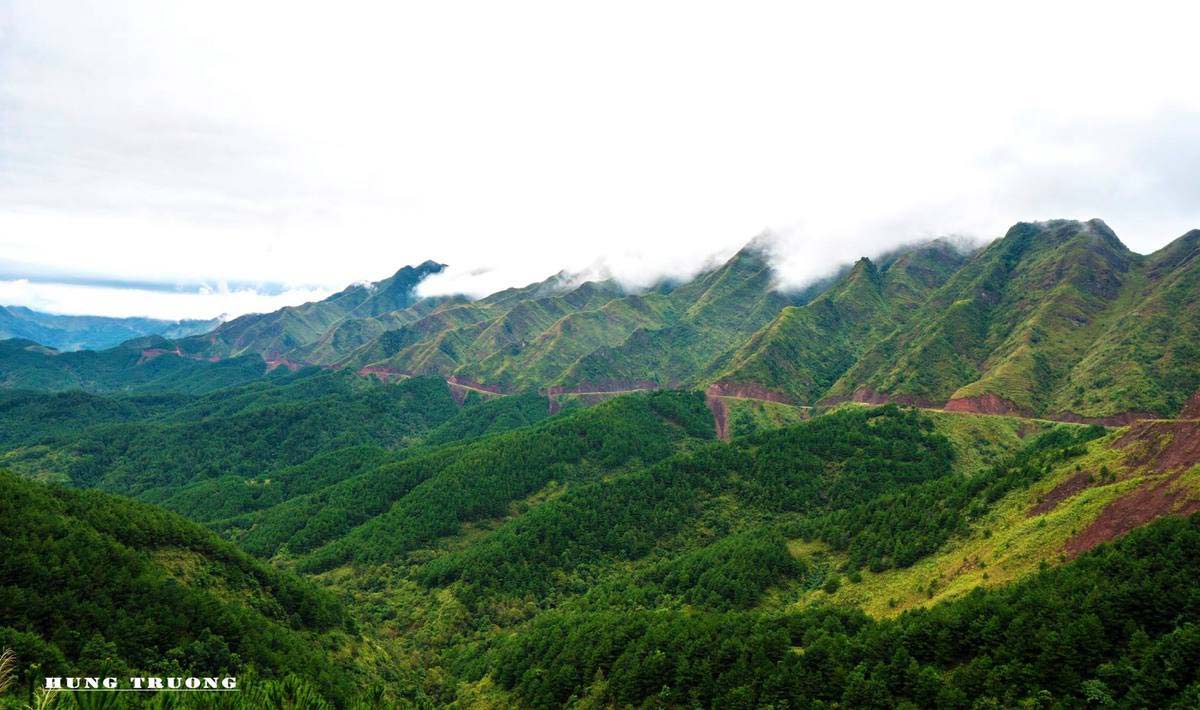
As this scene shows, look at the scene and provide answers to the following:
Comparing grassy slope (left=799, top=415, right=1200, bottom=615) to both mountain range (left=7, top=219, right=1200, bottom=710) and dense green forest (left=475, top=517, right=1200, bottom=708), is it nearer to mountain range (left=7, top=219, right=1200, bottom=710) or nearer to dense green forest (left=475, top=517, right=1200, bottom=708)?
mountain range (left=7, top=219, right=1200, bottom=710)

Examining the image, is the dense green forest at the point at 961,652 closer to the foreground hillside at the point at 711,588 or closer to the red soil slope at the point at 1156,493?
the foreground hillside at the point at 711,588

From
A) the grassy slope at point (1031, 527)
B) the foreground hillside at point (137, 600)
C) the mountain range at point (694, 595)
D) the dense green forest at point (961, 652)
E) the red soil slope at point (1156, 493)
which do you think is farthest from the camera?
the grassy slope at point (1031, 527)

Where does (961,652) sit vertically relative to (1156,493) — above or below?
below

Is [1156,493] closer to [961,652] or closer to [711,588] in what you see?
[961,652]

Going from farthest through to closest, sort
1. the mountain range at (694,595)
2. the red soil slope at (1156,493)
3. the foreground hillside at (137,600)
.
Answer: the red soil slope at (1156,493)
the foreground hillside at (137,600)
the mountain range at (694,595)

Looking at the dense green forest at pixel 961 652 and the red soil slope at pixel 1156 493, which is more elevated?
the red soil slope at pixel 1156 493

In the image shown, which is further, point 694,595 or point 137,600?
point 694,595

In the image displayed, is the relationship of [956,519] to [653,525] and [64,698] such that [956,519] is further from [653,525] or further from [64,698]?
[64,698]

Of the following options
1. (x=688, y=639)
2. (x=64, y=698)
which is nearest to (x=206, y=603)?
(x=64, y=698)

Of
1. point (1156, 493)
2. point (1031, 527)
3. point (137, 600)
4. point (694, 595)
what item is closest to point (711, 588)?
point (694, 595)

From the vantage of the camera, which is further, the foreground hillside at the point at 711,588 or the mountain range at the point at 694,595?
the foreground hillside at the point at 711,588

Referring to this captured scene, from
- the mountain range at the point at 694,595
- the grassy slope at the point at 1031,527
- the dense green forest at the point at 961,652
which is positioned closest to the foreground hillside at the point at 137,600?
the mountain range at the point at 694,595
